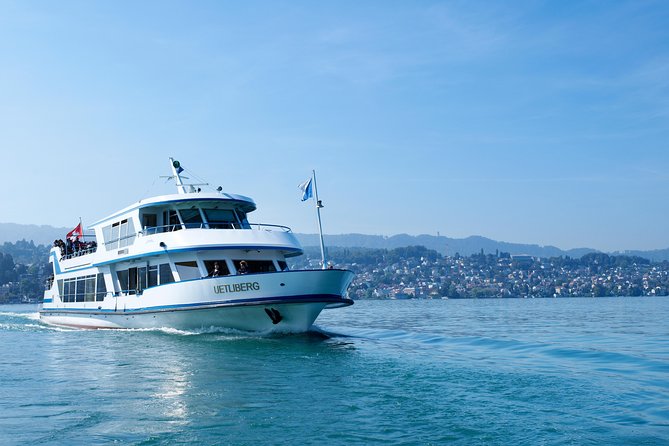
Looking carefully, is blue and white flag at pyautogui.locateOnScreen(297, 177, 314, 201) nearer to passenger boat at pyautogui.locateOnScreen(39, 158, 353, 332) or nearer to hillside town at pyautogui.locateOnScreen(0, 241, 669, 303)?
passenger boat at pyautogui.locateOnScreen(39, 158, 353, 332)

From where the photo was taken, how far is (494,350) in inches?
820

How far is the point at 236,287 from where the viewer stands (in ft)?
70.9

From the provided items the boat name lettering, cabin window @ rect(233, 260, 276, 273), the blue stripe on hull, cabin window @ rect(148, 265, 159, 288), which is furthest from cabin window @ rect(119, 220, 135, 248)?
the boat name lettering

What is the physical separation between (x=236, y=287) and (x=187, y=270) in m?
3.17

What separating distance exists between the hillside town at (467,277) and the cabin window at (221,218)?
8313cm

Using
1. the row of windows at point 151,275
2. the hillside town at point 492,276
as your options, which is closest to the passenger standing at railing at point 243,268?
the row of windows at point 151,275

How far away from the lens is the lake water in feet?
31.7

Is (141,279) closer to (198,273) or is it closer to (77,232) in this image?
(198,273)

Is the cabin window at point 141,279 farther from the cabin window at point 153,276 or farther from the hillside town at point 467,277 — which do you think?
the hillside town at point 467,277

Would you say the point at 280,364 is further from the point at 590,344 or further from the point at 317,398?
the point at 590,344

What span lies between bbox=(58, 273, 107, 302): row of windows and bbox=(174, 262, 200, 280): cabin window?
6719mm

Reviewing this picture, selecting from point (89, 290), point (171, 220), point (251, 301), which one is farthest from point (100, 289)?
point (251, 301)

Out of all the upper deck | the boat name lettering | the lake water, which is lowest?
the lake water

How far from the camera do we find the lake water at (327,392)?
9.66 m
